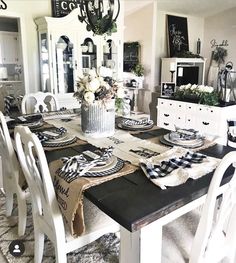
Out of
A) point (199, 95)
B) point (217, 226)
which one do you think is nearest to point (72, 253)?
Result: point (217, 226)

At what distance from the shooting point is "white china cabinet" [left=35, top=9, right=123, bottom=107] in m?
3.97

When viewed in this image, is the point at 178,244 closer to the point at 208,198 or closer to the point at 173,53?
the point at 208,198

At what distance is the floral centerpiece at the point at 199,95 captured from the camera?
3285 mm

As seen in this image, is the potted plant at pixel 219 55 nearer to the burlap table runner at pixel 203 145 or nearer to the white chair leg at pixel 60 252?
the burlap table runner at pixel 203 145

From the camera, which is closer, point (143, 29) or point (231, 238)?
point (231, 238)

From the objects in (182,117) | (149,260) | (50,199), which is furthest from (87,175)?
(182,117)

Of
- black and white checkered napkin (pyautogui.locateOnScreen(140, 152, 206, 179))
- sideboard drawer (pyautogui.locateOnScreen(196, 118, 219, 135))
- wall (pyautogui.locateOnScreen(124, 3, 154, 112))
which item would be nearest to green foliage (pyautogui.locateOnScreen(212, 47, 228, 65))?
wall (pyautogui.locateOnScreen(124, 3, 154, 112))

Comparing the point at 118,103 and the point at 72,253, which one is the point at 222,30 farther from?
the point at 72,253

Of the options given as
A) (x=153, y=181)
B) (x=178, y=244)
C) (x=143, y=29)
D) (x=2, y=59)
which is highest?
(x=143, y=29)

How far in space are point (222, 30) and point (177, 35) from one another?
51.6 inches

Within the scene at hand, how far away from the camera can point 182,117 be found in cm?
365

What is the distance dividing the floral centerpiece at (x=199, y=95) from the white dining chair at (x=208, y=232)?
2032 mm

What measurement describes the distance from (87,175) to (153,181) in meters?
0.31

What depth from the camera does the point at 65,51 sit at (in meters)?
4.19
